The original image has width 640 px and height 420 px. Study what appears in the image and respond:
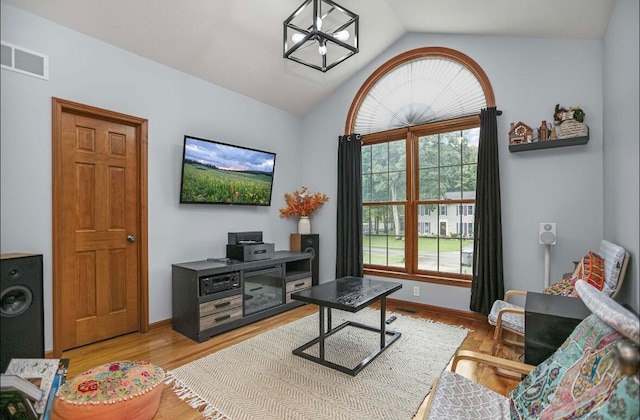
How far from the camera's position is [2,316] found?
1.76 metres

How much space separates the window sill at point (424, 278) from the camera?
357 cm

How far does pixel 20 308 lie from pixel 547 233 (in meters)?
4.12

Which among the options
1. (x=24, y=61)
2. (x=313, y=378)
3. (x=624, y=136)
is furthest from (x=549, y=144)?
(x=24, y=61)

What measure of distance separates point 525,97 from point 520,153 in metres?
0.57

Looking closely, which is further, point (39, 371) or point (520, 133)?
point (520, 133)

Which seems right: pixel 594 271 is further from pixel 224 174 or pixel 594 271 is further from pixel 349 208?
pixel 224 174

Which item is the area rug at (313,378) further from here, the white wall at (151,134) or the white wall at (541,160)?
the white wall at (151,134)

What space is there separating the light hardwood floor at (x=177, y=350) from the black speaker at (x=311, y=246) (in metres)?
1.11

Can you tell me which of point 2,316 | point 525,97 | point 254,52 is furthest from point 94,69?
point 525,97

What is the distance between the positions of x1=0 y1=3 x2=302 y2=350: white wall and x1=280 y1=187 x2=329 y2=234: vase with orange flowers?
0.52 ft

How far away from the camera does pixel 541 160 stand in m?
3.08

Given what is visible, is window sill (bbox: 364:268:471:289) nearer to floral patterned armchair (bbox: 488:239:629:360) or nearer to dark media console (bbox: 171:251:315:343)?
floral patterned armchair (bbox: 488:239:629:360)

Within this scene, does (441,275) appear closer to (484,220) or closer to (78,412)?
(484,220)

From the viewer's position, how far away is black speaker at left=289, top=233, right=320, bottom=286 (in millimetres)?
4465
